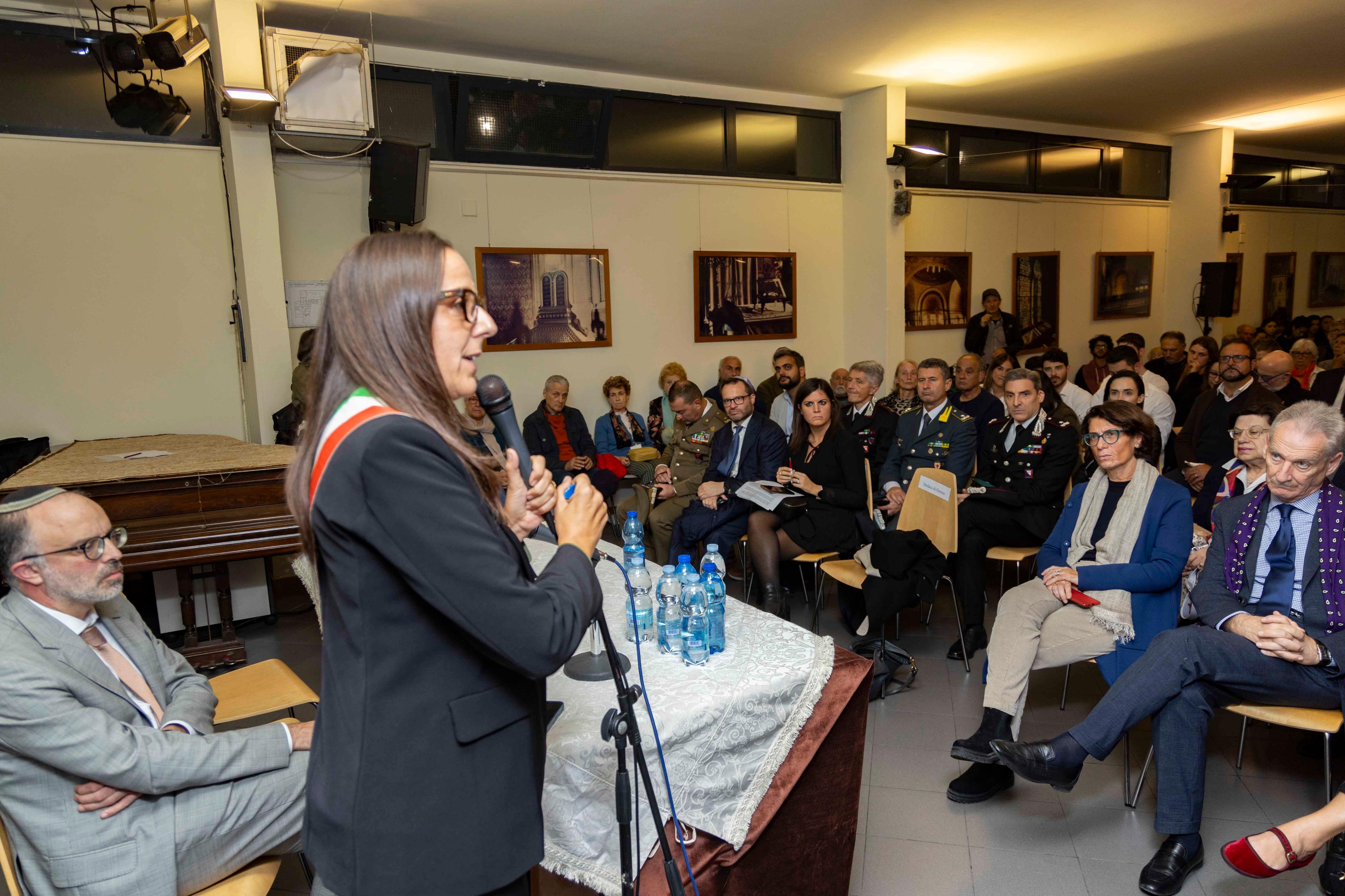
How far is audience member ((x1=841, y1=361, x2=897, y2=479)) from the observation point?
17.1ft

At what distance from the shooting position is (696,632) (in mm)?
2129

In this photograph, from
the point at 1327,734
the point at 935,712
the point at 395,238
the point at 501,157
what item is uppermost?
the point at 501,157

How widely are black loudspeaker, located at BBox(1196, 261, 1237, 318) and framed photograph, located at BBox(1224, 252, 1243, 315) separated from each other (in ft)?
0.25

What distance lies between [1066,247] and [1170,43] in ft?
10.7

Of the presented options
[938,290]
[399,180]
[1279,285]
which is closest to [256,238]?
[399,180]

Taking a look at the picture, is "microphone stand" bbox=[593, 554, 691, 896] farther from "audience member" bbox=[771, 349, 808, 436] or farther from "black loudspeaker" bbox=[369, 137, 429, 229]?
"audience member" bbox=[771, 349, 808, 436]

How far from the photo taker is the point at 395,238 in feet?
3.61

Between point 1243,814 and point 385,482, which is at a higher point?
point 385,482

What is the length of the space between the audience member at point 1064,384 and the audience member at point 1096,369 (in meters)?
1.30

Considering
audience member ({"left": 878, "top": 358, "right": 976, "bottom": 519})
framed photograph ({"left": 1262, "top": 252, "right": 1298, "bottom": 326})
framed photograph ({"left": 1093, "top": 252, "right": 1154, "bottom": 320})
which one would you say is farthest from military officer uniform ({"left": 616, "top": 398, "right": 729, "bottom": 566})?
framed photograph ({"left": 1262, "top": 252, "right": 1298, "bottom": 326})

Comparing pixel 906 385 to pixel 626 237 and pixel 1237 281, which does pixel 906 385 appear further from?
pixel 1237 281

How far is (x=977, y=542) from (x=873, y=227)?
4.43m

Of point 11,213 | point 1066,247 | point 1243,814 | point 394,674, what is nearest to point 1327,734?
point 1243,814

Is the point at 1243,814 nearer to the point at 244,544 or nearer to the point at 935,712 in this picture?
the point at 935,712
